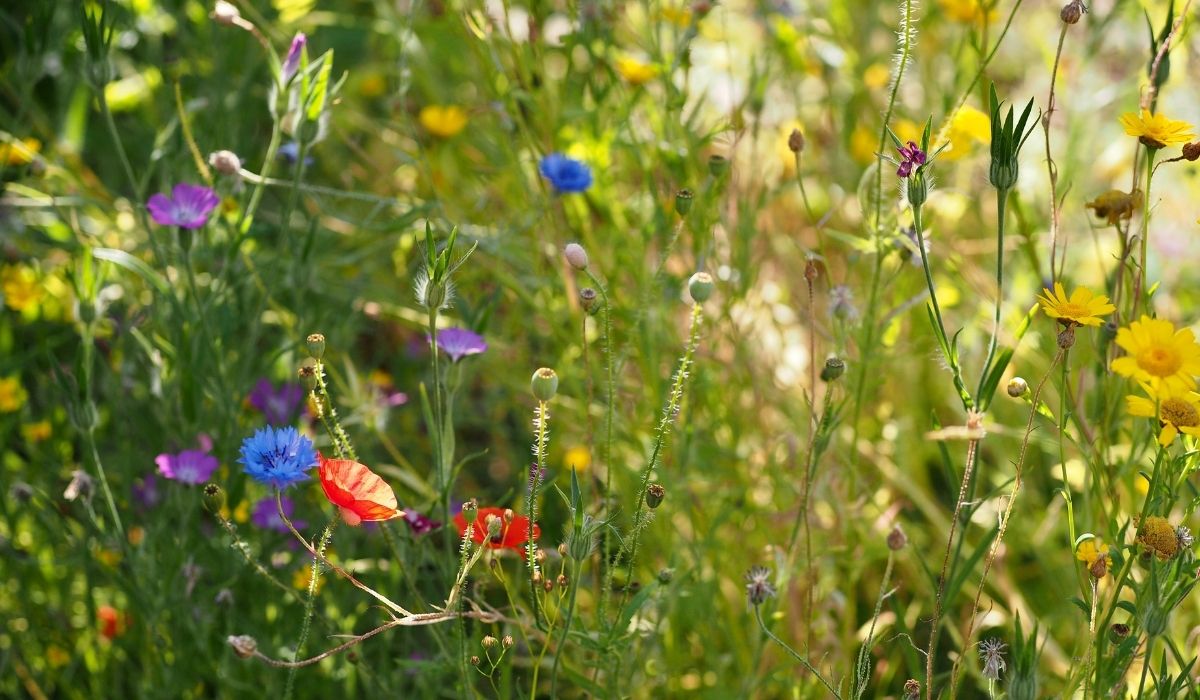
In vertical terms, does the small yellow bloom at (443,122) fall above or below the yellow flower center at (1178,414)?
above

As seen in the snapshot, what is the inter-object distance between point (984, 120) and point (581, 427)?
1.89ft

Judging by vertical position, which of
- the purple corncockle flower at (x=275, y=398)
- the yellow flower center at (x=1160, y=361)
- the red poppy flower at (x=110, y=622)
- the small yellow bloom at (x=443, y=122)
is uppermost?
the small yellow bloom at (x=443, y=122)

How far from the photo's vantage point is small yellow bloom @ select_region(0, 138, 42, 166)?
1327 millimetres

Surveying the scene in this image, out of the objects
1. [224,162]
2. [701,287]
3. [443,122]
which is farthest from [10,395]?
[701,287]

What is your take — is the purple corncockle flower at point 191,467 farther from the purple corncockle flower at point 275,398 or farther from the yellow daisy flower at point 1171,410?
the yellow daisy flower at point 1171,410

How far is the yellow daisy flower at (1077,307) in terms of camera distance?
825 millimetres

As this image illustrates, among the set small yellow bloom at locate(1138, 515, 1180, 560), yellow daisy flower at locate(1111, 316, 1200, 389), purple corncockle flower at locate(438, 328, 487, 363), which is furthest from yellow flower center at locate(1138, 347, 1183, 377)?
purple corncockle flower at locate(438, 328, 487, 363)

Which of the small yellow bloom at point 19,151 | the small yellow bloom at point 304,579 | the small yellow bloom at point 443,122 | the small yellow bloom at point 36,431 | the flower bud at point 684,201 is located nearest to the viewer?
the flower bud at point 684,201

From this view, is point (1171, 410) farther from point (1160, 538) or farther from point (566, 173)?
point (566, 173)

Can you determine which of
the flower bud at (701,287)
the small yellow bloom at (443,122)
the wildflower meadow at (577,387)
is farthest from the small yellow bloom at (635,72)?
the flower bud at (701,287)

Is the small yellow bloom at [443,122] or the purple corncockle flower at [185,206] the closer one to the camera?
the purple corncockle flower at [185,206]

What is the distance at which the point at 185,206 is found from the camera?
111cm

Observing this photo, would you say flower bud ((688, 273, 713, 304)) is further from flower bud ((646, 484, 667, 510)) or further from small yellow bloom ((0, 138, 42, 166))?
small yellow bloom ((0, 138, 42, 166))

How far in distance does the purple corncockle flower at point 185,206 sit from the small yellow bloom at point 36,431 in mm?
478
